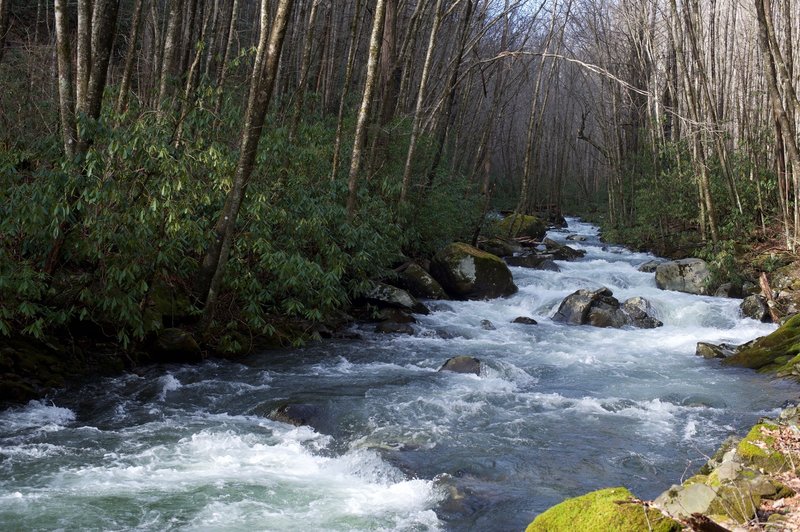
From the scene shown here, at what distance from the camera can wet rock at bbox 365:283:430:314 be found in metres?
13.2

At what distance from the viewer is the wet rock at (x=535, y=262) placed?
1795 cm

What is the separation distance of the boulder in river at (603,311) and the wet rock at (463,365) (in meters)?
4.76

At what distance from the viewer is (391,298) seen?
1329 centimetres

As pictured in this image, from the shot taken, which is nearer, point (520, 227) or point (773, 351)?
point (773, 351)

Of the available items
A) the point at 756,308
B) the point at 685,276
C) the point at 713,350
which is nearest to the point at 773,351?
the point at 713,350

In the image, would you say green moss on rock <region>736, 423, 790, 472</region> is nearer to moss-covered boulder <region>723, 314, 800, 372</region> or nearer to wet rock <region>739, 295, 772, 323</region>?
moss-covered boulder <region>723, 314, 800, 372</region>

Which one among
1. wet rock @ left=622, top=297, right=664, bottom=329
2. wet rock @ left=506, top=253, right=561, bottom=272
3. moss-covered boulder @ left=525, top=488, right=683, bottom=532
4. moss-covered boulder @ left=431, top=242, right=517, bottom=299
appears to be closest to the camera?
moss-covered boulder @ left=525, top=488, right=683, bottom=532

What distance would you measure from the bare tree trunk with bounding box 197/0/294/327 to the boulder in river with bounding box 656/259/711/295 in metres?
10.6

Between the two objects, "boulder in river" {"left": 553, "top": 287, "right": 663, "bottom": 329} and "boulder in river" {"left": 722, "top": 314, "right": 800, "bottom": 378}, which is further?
"boulder in river" {"left": 553, "top": 287, "right": 663, "bottom": 329}

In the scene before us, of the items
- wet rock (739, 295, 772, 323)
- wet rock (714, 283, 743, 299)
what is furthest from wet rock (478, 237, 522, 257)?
wet rock (739, 295, 772, 323)

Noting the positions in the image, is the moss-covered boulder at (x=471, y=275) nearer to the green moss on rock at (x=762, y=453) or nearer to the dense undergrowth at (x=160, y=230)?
the dense undergrowth at (x=160, y=230)

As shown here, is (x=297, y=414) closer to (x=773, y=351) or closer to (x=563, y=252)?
(x=773, y=351)

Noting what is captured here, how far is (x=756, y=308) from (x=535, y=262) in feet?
20.6

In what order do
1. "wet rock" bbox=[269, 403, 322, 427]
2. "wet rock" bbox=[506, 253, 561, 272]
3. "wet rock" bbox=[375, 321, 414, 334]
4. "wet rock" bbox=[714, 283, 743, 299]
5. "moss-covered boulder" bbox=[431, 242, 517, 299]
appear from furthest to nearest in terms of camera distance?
"wet rock" bbox=[506, 253, 561, 272] → "moss-covered boulder" bbox=[431, 242, 517, 299] → "wet rock" bbox=[714, 283, 743, 299] → "wet rock" bbox=[375, 321, 414, 334] → "wet rock" bbox=[269, 403, 322, 427]
